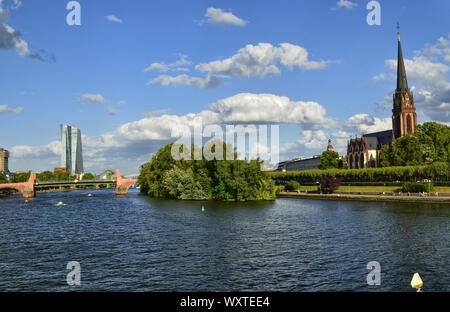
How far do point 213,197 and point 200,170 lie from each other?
792cm

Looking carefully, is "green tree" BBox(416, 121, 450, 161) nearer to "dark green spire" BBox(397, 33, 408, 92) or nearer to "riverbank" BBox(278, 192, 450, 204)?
"riverbank" BBox(278, 192, 450, 204)

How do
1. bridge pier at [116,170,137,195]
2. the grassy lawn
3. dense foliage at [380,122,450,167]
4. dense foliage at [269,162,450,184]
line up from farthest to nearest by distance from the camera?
bridge pier at [116,170,137,195] < dense foliage at [380,122,450,167] < dense foliage at [269,162,450,184] < the grassy lawn

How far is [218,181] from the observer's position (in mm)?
99250

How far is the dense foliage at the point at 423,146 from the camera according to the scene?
123131 millimetres

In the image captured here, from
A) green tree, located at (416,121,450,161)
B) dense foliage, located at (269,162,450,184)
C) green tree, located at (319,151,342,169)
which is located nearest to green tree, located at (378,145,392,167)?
green tree, located at (416,121,450,161)

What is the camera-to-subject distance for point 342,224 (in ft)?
171

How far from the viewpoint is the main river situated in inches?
1021

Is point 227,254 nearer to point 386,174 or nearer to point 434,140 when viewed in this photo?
point 386,174

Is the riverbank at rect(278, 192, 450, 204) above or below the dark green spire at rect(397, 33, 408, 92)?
below

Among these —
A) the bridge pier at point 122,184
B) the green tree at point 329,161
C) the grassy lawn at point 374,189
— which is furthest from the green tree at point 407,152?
the bridge pier at point 122,184

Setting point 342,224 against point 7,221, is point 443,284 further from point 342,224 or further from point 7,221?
point 7,221

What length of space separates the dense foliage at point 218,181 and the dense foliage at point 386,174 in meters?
32.9

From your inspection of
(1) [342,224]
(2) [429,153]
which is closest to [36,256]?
(1) [342,224]

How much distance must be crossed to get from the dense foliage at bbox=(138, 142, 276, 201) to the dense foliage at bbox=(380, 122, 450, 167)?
5615 centimetres
